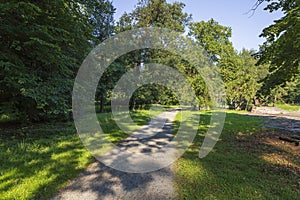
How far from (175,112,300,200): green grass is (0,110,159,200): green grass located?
2.00 m

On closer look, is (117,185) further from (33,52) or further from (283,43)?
(283,43)

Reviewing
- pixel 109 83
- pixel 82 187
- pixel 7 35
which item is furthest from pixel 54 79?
pixel 109 83

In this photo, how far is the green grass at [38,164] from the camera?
262 centimetres

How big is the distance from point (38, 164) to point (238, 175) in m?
3.85

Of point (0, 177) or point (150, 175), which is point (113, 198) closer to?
point (150, 175)

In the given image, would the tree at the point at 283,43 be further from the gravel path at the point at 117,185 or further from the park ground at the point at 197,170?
the gravel path at the point at 117,185

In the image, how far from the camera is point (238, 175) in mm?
3193

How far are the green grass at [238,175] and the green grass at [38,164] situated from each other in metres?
2.00

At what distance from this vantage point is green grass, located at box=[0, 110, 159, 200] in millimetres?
2621

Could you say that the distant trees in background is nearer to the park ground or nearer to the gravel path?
the park ground

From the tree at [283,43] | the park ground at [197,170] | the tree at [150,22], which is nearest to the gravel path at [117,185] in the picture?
the park ground at [197,170]

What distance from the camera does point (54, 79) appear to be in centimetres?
541

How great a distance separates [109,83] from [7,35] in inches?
390

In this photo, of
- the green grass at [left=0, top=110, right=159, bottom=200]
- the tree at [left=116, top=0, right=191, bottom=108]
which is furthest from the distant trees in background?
the tree at [left=116, top=0, right=191, bottom=108]
